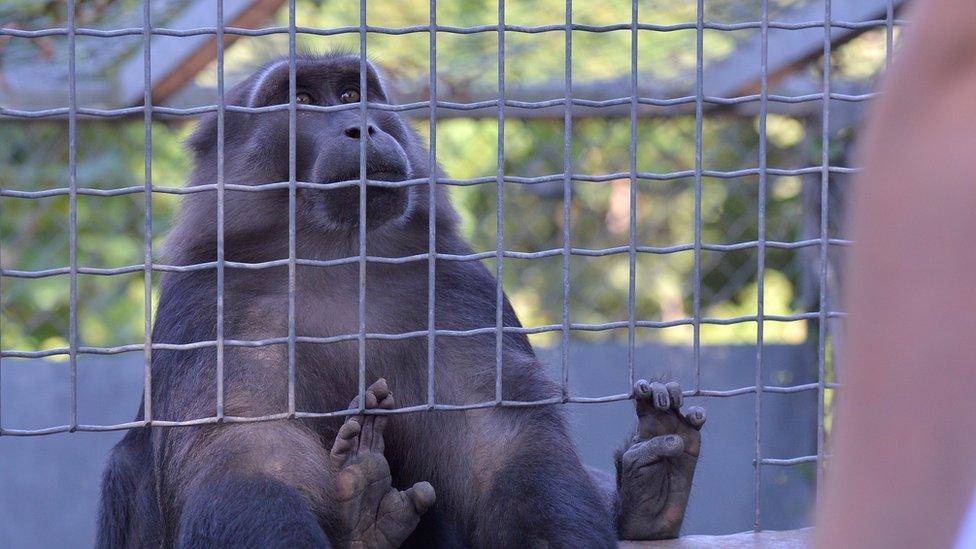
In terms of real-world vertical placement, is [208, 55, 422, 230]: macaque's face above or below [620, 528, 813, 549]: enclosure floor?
above

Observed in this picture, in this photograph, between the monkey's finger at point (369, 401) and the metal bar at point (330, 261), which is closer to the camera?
the metal bar at point (330, 261)

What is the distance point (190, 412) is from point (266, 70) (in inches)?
44.1

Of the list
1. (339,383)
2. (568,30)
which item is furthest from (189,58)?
(568,30)

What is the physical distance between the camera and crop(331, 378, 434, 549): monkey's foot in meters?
2.62

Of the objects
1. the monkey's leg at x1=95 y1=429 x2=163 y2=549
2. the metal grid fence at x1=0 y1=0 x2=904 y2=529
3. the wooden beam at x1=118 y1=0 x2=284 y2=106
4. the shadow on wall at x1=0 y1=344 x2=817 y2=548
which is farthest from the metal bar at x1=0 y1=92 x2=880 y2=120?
the shadow on wall at x1=0 y1=344 x2=817 y2=548

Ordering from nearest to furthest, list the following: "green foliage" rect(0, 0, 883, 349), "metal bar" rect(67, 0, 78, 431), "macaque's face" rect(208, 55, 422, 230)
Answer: "metal bar" rect(67, 0, 78, 431) < "macaque's face" rect(208, 55, 422, 230) < "green foliage" rect(0, 0, 883, 349)

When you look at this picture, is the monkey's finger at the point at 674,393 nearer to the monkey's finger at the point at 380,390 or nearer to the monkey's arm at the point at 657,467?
the monkey's arm at the point at 657,467

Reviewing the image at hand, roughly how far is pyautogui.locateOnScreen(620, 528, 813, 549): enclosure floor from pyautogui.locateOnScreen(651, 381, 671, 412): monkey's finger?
1.28 ft

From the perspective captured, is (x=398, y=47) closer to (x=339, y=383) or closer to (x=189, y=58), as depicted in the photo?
(x=189, y=58)

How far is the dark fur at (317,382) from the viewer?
2.63 metres

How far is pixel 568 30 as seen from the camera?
2.52 metres

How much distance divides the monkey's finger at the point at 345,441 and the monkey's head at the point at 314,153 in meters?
0.56

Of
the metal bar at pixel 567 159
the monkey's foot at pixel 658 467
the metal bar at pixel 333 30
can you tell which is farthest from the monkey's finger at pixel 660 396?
the metal bar at pixel 333 30

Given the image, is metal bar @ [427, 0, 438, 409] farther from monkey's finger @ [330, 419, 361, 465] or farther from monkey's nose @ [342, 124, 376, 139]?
monkey's nose @ [342, 124, 376, 139]
